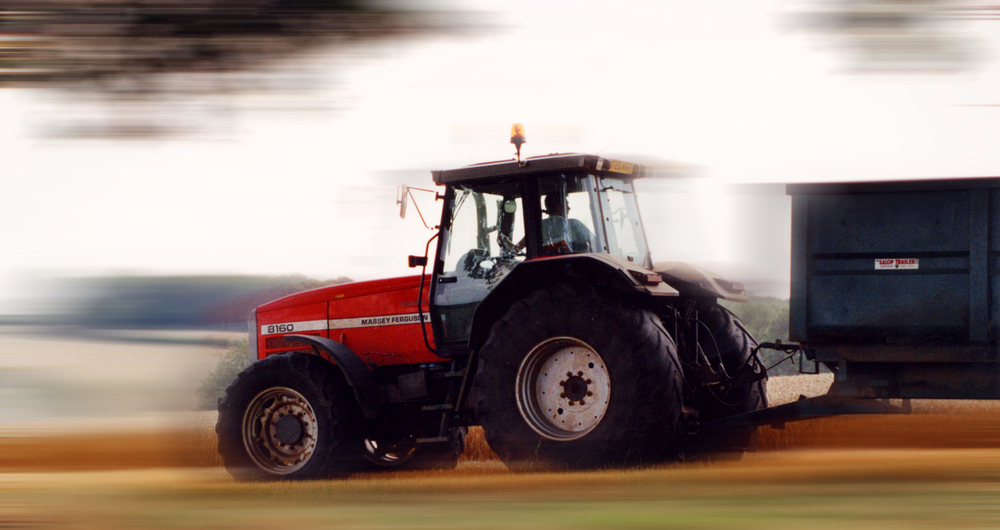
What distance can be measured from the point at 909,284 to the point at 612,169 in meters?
1.91

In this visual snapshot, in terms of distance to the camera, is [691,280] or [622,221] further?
[622,221]

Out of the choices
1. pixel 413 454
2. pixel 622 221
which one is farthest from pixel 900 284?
pixel 413 454

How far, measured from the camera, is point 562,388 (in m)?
5.32

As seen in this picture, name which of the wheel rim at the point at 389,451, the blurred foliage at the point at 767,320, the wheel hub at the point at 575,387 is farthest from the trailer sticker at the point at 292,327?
the blurred foliage at the point at 767,320

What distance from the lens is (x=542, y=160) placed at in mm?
5652

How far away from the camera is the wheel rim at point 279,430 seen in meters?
6.50

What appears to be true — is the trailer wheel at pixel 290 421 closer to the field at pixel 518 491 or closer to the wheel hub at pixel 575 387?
the wheel hub at pixel 575 387

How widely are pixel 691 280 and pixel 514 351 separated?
1287 mm

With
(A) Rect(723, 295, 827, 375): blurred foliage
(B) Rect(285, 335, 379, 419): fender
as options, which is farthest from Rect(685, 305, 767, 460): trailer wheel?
(B) Rect(285, 335, 379, 419): fender

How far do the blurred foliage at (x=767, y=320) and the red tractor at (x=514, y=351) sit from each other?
0.48 feet

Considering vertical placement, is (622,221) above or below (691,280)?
above

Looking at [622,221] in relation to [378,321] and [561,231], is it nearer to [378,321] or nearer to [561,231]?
[561,231]

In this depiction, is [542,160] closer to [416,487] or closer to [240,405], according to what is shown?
[240,405]

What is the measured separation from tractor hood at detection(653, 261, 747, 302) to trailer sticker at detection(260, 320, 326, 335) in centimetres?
265
